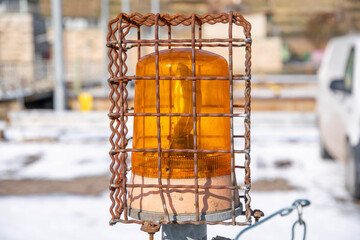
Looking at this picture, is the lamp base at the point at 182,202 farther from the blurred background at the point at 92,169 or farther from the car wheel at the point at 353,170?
the car wheel at the point at 353,170

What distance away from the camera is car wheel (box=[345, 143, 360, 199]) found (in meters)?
5.92

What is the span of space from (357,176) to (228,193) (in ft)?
15.8

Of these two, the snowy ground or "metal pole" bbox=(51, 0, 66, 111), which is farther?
"metal pole" bbox=(51, 0, 66, 111)

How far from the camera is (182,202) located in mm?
1536

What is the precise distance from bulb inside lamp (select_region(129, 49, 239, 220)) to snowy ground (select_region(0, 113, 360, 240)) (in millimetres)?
2408

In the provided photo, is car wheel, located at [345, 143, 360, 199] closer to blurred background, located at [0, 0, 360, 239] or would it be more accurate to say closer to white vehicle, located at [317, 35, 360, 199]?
white vehicle, located at [317, 35, 360, 199]

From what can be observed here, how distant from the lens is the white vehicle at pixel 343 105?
603 cm

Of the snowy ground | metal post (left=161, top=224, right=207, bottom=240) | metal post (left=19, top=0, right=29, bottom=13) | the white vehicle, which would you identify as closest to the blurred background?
the snowy ground

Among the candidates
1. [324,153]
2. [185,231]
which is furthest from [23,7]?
[185,231]

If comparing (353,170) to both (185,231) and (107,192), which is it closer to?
(107,192)

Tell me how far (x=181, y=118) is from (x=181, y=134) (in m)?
0.05

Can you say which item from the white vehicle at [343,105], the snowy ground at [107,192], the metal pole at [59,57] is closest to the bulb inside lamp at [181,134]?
the snowy ground at [107,192]

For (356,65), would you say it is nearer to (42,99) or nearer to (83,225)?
(83,225)

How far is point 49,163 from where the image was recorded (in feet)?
30.7
